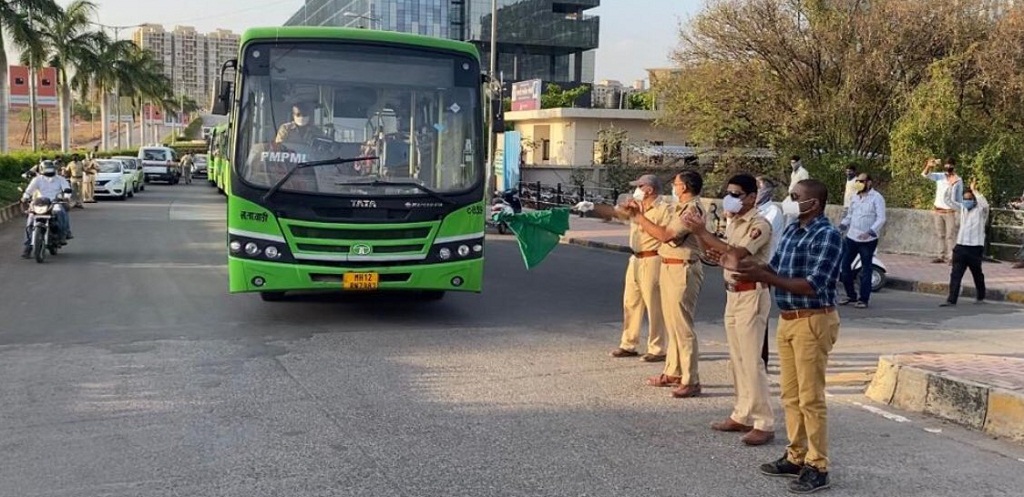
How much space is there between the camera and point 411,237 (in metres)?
9.23

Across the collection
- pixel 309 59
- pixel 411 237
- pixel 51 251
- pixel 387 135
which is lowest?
pixel 51 251

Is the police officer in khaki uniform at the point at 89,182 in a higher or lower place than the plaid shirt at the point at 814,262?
lower

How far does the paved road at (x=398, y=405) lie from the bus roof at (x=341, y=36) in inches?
119

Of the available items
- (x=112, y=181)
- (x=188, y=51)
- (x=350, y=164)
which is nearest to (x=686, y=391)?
(x=350, y=164)

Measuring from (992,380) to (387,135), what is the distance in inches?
235

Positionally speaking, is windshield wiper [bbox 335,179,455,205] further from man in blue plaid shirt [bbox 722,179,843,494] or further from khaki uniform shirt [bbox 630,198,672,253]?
man in blue plaid shirt [bbox 722,179,843,494]

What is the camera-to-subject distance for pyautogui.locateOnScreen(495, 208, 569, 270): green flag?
859 centimetres

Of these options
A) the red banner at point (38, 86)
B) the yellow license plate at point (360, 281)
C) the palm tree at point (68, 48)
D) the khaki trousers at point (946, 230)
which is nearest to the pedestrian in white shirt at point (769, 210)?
the yellow license plate at point (360, 281)

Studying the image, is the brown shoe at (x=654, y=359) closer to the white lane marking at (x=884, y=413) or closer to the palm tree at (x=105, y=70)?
the white lane marking at (x=884, y=413)

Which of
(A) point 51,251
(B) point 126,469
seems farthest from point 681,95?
(B) point 126,469

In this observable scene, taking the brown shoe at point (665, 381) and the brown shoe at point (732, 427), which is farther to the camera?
the brown shoe at point (665, 381)

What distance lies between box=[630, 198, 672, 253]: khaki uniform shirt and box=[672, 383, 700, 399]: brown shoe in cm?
118

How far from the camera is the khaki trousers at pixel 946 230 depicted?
55.3 ft

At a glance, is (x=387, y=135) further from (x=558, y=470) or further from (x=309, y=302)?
(x=558, y=470)
